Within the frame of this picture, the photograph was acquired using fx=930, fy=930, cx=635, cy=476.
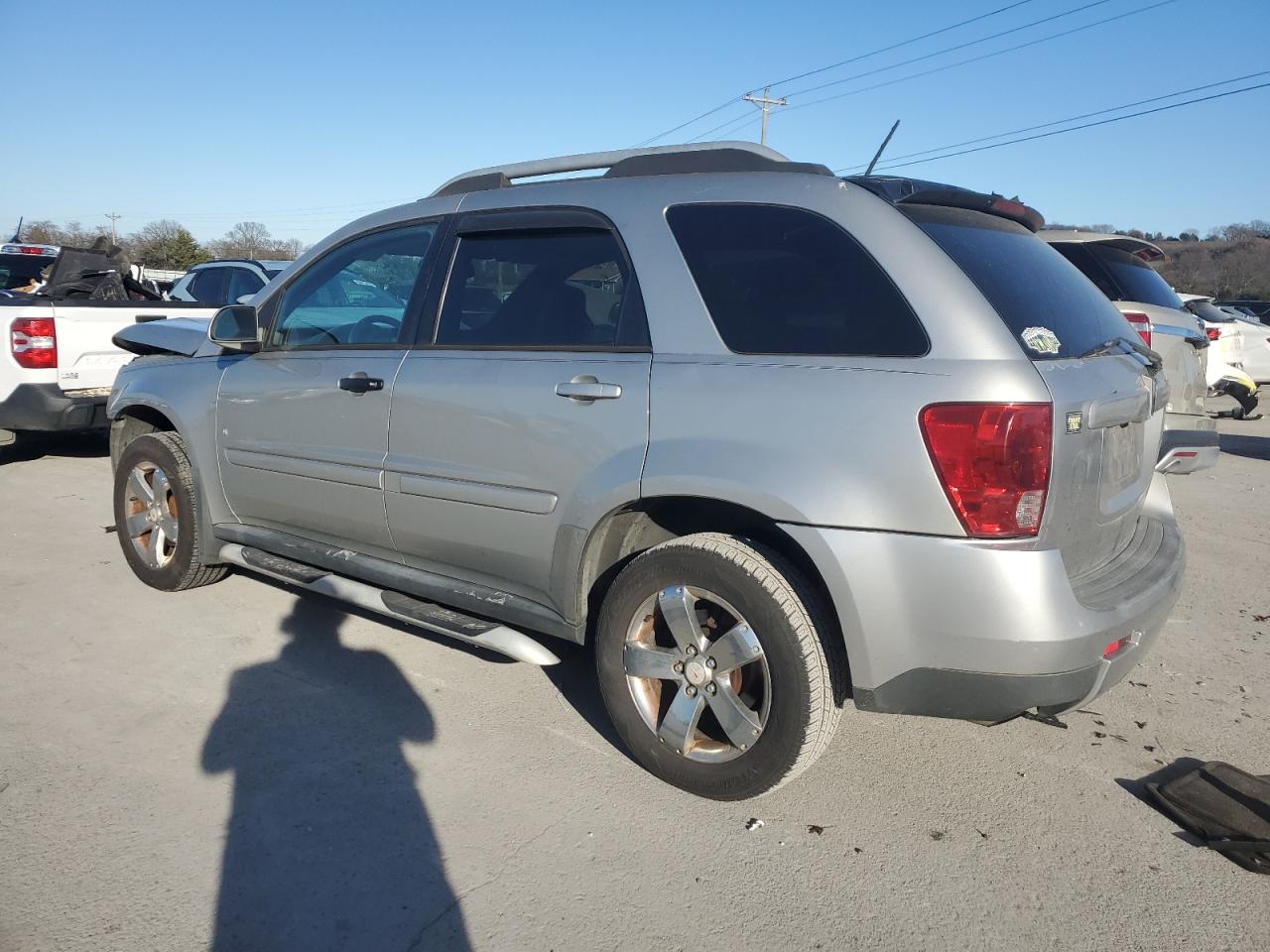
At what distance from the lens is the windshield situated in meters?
10.5

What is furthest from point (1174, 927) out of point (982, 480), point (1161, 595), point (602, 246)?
point (602, 246)

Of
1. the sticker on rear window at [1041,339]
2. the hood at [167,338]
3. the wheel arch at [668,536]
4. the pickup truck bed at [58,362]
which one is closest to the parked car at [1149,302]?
the sticker on rear window at [1041,339]

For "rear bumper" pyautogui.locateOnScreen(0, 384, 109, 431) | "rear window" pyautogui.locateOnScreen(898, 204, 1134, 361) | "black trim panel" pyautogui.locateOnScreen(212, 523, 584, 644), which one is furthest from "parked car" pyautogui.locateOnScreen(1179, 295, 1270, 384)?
"rear bumper" pyautogui.locateOnScreen(0, 384, 109, 431)

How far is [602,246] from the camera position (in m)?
3.31

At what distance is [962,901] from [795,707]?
68 cm

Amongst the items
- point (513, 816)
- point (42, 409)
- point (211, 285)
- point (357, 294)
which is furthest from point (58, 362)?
point (513, 816)

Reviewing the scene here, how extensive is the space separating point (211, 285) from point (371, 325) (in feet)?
30.4

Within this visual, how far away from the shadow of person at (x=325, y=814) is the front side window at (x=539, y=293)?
1.50 m

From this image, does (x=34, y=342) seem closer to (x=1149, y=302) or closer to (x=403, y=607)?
(x=403, y=607)

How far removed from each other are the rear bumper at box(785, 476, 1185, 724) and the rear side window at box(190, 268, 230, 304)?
11.0 metres

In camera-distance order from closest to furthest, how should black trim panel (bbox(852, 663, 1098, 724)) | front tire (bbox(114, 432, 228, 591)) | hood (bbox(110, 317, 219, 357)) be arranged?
black trim panel (bbox(852, 663, 1098, 724)) → front tire (bbox(114, 432, 228, 591)) → hood (bbox(110, 317, 219, 357))

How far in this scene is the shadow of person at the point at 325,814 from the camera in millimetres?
2438

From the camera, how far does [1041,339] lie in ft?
8.77

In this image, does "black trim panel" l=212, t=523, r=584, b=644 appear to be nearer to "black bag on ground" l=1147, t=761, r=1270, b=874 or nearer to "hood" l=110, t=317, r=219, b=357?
"hood" l=110, t=317, r=219, b=357
